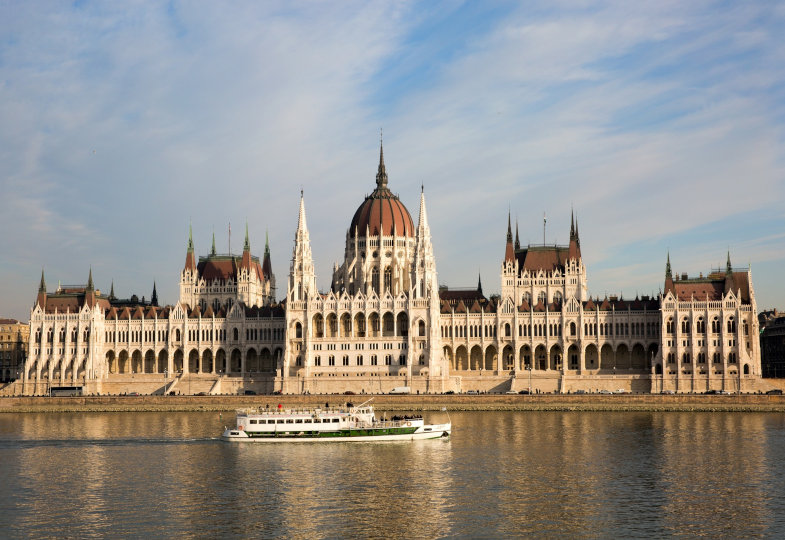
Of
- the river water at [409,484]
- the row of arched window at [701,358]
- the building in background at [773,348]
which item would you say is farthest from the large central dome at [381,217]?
the river water at [409,484]

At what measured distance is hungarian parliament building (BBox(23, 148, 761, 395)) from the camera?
142625 millimetres

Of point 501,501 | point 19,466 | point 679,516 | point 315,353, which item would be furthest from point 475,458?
point 315,353

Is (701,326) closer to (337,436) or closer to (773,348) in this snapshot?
(773,348)

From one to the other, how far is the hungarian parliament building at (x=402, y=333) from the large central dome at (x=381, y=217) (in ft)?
0.86

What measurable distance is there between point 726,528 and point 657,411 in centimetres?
7068

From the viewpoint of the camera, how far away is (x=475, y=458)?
80.6 m

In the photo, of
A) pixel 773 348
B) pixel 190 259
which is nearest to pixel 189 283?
pixel 190 259

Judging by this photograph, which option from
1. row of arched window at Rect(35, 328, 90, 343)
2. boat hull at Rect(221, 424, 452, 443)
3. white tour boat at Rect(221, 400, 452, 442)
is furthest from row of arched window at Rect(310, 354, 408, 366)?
boat hull at Rect(221, 424, 452, 443)

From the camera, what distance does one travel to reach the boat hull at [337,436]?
94812mm

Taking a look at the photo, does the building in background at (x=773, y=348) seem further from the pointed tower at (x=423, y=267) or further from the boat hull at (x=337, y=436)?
the boat hull at (x=337, y=436)

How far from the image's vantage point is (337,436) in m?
95.2

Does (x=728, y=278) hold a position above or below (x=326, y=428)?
above

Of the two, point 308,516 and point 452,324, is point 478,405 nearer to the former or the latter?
point 452,324

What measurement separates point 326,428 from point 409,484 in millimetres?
27623
